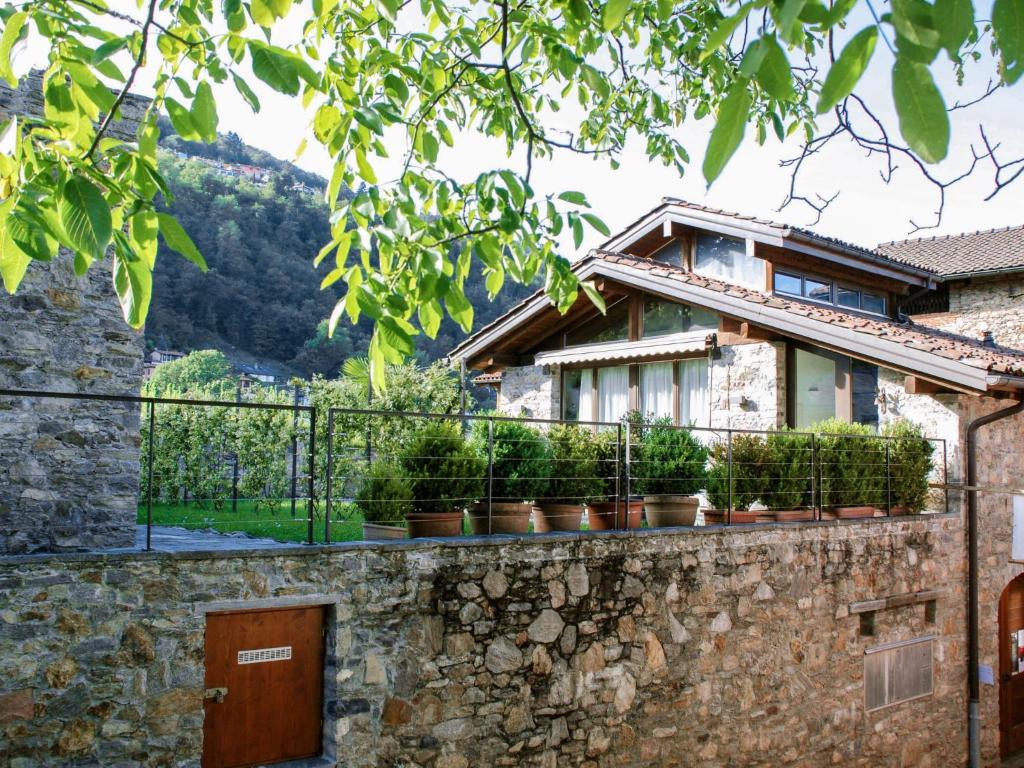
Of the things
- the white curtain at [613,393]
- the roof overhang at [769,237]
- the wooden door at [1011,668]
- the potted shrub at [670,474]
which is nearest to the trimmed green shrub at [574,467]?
the potted shrub at [670,474]

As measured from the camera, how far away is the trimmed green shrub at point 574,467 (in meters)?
8.16

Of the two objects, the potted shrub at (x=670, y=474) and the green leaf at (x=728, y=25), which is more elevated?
the green leaf at (x=728, y=25)

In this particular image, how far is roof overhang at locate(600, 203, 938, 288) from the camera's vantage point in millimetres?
12086

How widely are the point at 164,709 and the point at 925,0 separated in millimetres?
5600

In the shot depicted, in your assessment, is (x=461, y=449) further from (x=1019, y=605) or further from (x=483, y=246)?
(x=1019, y=605)

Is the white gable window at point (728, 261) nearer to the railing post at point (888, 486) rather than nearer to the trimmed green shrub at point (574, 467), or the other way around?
the railing post at point (888, 486)

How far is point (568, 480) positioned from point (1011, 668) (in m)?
7.79

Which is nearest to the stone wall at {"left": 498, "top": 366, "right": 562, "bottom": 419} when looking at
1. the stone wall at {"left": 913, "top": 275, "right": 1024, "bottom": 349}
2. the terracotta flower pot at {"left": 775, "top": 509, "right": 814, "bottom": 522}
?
the terracotta flower pot at {"left": 775, "top": 509, "right": 814, "bottom": 522}

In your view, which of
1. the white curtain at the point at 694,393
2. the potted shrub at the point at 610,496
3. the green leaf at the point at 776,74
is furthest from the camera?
the white curtain at the point at 694,393

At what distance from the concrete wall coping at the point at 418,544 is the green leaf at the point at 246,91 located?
147 inches

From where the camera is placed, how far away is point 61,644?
200 inches

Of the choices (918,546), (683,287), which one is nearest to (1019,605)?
A: (918,546)

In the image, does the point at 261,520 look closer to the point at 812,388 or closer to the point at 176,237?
the point at 176,237

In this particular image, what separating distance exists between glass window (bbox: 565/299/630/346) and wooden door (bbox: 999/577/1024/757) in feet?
21.7
